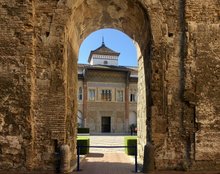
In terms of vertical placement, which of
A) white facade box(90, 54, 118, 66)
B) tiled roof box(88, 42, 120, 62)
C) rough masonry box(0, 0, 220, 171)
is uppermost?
tiled roof box(88, 42, 120, 62)

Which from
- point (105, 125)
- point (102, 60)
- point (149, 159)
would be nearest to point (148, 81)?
point (149, 159)

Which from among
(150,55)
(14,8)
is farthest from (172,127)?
(14,8)

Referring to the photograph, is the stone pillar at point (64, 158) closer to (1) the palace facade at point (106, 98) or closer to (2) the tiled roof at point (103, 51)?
(1) the palace facade at point (106, 98)

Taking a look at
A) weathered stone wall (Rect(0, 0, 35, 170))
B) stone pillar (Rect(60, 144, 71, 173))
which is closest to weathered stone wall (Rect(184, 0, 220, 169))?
stone pillar (Rect(60, 144, 71, 173))

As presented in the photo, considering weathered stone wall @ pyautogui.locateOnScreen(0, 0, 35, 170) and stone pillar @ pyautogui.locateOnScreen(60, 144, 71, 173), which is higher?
weathered stone wall @ pyautogui.locateOnScreen(0, 0, 35, 170)

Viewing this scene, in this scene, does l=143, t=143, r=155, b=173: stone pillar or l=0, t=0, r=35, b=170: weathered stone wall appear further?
l=143, t=143, r=155, b=173: stone pillar

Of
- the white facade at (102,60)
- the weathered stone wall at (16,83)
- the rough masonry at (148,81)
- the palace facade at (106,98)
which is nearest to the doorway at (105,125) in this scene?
the palace facade at (106,98)

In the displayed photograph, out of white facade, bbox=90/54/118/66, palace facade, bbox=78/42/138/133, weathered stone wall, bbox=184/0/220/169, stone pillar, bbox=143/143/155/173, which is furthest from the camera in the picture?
white facade, bbox=90/54/118/66

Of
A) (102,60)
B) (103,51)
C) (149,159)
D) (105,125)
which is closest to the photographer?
(149,159)

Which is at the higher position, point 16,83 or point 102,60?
point 102,60

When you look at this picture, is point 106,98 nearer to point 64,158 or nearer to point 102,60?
point 102,60

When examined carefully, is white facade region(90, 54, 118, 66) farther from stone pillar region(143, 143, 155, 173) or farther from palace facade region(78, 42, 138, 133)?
stone pillar region(143, 143, 155, 173)

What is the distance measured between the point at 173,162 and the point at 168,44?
331 cm

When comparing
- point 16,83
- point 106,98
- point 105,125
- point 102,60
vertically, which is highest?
point 102,60
